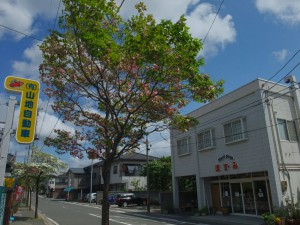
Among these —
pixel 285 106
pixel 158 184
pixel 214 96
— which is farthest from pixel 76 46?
pixel 158 184

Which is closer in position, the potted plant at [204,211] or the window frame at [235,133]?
the window frame at [235,133]

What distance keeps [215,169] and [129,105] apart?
1358cm

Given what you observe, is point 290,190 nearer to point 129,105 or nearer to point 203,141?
point 203,141

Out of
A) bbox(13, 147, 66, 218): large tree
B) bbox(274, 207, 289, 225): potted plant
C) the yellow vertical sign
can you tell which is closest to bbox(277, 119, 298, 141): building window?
bbox(274, 207, 289, 225): potted plant

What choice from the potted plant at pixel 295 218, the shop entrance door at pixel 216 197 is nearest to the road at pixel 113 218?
the shop entrance door at pixel 216 197

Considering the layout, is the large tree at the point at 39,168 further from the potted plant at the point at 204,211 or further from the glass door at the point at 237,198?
the glass door at the point at 237,198

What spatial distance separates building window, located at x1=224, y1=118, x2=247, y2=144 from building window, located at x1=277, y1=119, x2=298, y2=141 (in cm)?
213

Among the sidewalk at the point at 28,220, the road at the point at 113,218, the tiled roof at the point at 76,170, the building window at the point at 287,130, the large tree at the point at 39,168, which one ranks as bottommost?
the road at the point at 113,218

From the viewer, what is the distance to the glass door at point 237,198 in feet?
67.4

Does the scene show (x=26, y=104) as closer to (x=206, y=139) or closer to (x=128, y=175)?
(x=206, y=139)

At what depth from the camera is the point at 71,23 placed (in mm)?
8164

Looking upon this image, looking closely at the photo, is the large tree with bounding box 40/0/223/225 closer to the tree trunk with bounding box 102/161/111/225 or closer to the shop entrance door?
the tree trunk with bounding box 102/161/111/225

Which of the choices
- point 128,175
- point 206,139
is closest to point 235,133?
point 206,139

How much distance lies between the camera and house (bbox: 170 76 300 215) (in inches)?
682
